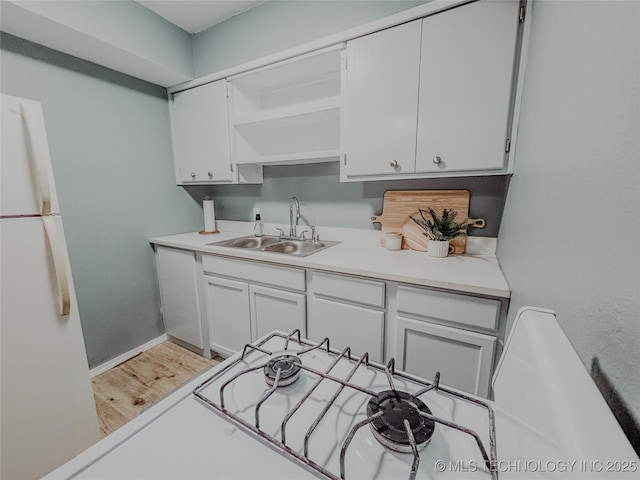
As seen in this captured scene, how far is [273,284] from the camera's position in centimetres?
156

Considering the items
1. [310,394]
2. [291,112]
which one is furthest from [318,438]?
[291,112]

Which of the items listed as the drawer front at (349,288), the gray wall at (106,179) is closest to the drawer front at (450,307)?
the drawer front at (349,288)

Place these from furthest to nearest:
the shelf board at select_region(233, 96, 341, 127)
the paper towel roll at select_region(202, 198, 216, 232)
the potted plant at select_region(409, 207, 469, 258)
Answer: the paper towel roll at select_region(202, 198, 216, 232) < the shelf board at select_region(233, 96, 341, 127) < the potted plant at select_region(409, 207, 469, 258)

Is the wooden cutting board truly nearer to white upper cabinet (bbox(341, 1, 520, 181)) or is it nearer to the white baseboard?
white upper cabinet (bbox(341, 1, 520, 181))

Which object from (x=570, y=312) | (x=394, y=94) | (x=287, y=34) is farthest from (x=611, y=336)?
(x=287, y=34)

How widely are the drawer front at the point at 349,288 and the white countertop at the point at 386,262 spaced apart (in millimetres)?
45

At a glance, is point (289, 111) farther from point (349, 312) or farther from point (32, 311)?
point (32, 311)

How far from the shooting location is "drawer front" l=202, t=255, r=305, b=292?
1.47 meters

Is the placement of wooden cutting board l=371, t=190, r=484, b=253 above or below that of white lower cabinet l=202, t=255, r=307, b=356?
above

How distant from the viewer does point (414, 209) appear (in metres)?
1.61

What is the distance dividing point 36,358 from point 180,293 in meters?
0.96

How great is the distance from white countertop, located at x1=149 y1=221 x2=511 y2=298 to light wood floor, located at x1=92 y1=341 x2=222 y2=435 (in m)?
0.84

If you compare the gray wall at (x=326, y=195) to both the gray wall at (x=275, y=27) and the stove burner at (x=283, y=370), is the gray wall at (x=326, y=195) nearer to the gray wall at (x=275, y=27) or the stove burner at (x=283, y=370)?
the gray wall at (x=275, y=27)

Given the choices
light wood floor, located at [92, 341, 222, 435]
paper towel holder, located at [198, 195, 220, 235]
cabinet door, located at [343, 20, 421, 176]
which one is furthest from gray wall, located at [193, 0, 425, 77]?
light wood floor, located at [92, 341, 222, 435]
